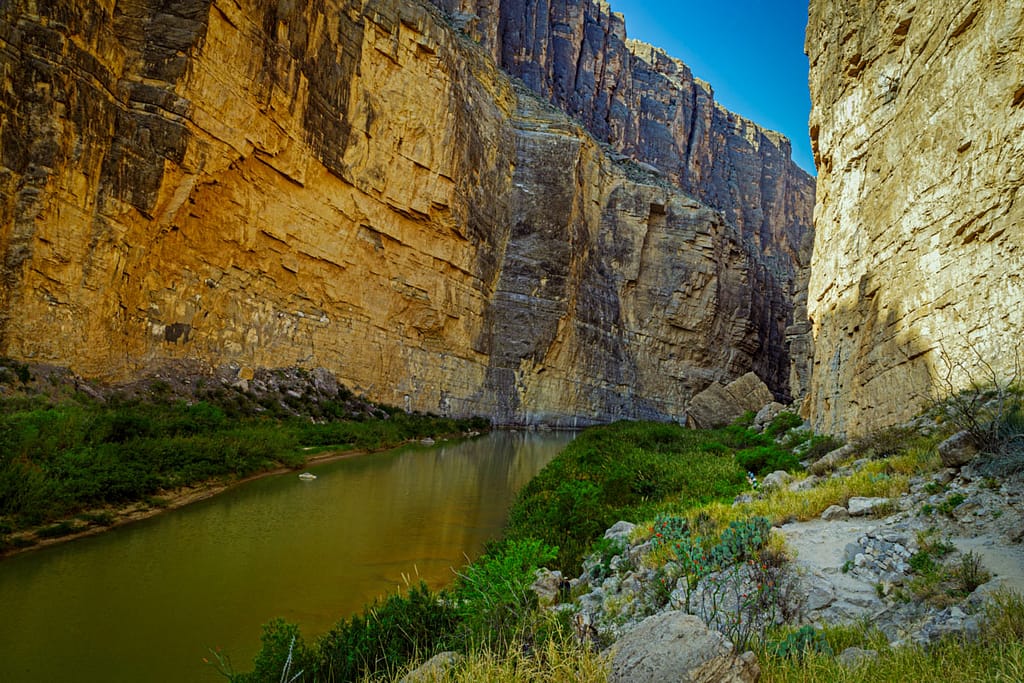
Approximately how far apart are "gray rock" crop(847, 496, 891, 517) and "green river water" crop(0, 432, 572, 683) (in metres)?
5.09

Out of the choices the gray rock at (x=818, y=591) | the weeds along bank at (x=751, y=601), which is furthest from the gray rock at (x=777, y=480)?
the gray rock at (x=818, y=591)

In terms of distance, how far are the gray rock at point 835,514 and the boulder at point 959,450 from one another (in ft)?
4.00

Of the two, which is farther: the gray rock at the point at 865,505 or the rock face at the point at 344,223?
the rock face at the point at 344,223

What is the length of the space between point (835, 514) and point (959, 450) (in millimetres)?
1457

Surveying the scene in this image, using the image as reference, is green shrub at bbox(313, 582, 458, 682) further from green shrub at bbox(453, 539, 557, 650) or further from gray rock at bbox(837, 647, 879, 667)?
gray rock at bbox(837, 647, 879, 667)

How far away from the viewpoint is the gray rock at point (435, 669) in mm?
3682

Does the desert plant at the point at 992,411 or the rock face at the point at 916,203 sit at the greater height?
the rock face at the point at 916,203

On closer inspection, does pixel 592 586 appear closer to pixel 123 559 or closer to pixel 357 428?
pixel 123 559

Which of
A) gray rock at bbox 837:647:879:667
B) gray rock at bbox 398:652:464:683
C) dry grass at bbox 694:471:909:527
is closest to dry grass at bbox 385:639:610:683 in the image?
gray rock at bbox 398:652:464:683

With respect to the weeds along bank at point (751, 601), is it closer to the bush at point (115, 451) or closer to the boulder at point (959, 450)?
the boulder at point (959, 450)

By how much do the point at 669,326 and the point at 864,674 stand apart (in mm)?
55868

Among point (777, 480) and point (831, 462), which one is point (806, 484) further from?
point (831, 462)

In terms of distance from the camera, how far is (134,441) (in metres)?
12.9

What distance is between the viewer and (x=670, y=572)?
18.3ft
